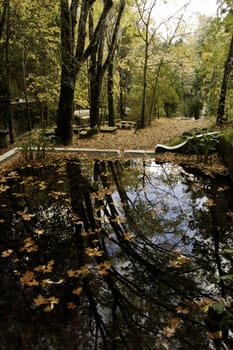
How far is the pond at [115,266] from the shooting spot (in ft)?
6.48

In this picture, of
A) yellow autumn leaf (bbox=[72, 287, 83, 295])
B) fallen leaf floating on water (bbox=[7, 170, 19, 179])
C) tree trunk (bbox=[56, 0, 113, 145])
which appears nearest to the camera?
yellow autumn leaf (bbox=[72, 287, 83, 295])

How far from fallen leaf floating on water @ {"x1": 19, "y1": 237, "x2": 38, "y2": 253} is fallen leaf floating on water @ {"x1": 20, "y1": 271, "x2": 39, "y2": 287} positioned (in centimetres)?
39

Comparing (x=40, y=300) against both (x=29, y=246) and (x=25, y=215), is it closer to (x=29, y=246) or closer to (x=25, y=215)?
(x=29, y=246)

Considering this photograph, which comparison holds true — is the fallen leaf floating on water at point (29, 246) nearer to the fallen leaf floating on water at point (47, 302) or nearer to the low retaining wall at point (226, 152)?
the fallen leaf floating on water at point (47, 302)

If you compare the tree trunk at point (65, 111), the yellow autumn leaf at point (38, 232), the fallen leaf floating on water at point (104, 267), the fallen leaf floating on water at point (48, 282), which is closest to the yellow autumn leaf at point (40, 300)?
the fallen leaf floating on water at point (48, 282)

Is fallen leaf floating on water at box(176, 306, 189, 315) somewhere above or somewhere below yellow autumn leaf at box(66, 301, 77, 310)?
below

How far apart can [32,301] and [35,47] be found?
19.0 feet

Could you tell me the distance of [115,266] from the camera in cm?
271

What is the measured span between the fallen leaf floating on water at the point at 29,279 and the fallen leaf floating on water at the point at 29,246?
0.39 meters

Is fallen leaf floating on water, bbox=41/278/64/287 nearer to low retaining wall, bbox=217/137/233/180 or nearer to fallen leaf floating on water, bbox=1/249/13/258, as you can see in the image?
→ fallen leaf floating on water, bbox=1/249/13/258

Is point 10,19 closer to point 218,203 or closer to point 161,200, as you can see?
point 161,200

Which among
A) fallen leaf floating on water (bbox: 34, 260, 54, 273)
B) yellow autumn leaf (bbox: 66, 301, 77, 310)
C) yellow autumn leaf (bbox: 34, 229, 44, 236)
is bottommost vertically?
yellow autumn leaf (bbox: 66, 301, 77, 310)

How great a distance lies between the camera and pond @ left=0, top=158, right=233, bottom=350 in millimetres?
1975

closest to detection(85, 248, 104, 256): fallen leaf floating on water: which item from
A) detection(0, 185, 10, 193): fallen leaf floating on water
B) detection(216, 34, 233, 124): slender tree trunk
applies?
detection(0, 185, 10, 193): fallen leaf floating on water
